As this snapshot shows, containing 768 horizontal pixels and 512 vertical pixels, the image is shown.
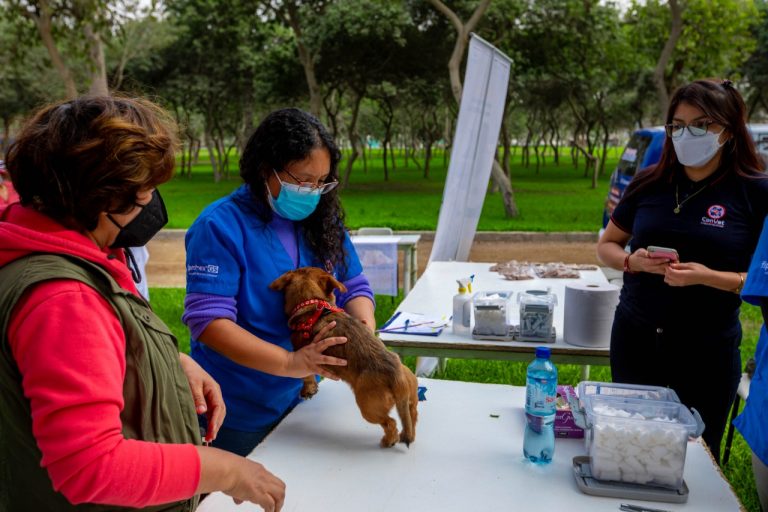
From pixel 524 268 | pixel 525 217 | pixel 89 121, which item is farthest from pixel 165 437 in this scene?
pixel 525 217

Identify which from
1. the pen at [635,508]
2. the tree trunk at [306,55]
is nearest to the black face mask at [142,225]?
the pen at [635,508]

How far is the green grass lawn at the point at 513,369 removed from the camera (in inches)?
145

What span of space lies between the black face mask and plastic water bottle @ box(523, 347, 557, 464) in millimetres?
1180

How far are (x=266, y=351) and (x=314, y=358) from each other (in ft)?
0.53

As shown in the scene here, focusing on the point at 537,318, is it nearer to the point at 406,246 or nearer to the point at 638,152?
the point at 406,246

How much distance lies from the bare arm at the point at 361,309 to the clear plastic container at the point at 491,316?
3.41 feet

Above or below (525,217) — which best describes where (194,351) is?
above

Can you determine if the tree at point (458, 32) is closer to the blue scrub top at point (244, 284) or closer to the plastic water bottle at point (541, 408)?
the blue scrub top at point (244, 284)

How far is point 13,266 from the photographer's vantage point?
3.63 feet

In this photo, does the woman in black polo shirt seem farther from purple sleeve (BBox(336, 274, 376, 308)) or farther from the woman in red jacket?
the woman in red jacket

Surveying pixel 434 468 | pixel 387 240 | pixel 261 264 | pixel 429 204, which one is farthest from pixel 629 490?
pixel 429 204

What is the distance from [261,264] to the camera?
2184 mm

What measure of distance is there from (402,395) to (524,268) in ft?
11.6

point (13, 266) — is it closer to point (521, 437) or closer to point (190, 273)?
point (190, 273)
